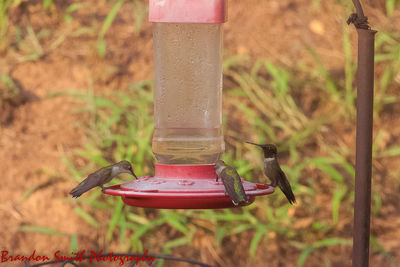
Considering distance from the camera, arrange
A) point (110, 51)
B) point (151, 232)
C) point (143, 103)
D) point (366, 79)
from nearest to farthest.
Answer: point (366, 79) → point (151, 232) → point (143, 103) → point (110, 51)

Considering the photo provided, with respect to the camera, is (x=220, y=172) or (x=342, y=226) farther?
(x=342, y=226)

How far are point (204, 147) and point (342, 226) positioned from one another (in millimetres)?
2201

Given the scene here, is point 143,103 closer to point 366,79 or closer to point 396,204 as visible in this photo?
point 396,204

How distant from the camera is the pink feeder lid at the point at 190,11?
2707mm

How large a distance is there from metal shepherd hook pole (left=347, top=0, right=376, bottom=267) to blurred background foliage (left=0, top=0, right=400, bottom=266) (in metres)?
2.61

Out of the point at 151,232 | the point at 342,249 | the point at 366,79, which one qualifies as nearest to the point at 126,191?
the point at 366,79

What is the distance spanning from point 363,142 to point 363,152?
32mm

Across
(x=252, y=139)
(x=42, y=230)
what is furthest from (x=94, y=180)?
(x=252, y=139)

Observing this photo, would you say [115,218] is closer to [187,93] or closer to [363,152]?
[187,93]

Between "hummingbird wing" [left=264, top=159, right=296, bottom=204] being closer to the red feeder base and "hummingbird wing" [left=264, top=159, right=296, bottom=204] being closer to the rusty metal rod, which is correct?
the red feeder base

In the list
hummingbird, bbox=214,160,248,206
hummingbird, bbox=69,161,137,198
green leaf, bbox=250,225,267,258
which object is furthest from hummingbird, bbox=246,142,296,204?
green leaf, bbox=250,225,267,258

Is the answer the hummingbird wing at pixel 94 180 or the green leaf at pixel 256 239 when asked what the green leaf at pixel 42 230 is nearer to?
the green leaf at pixel 256 239

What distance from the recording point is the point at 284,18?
6.04 metres

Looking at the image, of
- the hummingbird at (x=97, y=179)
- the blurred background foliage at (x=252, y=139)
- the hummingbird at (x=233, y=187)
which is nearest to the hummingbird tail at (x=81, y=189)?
the hummingbird at (x=97, y=179)
